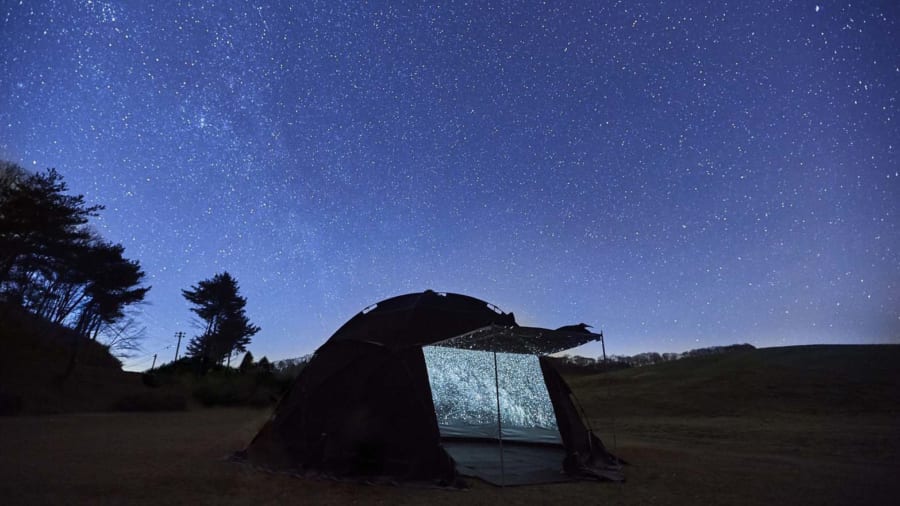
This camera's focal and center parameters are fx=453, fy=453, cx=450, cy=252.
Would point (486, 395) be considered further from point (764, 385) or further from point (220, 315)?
point (220, 315)

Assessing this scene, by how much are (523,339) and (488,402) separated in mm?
→ 3966

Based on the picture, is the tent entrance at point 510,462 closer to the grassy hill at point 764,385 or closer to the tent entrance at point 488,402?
the tent entrance at point 488,402

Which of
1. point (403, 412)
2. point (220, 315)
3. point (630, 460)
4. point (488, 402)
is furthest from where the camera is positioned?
point (220, 315)

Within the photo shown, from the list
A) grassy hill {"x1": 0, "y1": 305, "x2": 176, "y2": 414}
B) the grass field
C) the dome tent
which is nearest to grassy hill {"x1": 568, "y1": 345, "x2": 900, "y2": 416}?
the grass field

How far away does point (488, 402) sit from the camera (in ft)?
37.9

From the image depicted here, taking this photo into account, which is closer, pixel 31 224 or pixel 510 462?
pixel 510 462

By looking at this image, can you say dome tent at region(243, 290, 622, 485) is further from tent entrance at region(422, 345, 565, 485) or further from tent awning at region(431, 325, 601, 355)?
tent entrance at region(422, 345, 565, 485)

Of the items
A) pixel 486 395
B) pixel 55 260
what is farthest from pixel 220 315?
pixel 486 395

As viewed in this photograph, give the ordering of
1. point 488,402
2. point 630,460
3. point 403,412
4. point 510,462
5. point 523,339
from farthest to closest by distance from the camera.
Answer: point 488,402
point 630,460
point 510,462
point 523,339
point 403,412

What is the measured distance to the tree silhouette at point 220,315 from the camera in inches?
1750

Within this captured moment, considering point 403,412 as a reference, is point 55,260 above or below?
above

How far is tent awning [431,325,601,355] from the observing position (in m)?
7.47

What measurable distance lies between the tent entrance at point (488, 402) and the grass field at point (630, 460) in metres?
2.00

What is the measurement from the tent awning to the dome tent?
21mm
